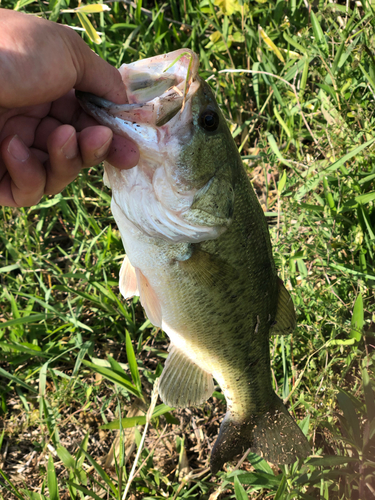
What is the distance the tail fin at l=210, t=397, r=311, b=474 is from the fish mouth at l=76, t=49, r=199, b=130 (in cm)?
173

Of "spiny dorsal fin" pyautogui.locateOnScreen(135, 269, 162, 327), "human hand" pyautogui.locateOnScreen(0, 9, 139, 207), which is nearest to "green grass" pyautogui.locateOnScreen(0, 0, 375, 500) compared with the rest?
"spiny dorsal fin" pyautogui.locateOnScreen(135, 269, 162, 327)

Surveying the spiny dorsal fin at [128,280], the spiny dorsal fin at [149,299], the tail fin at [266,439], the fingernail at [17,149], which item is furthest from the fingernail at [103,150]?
the tail fin at [266,439]

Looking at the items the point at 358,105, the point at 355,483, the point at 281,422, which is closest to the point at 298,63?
the point at 358,105

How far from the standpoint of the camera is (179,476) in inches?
113

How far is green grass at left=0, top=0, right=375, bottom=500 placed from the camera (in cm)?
271

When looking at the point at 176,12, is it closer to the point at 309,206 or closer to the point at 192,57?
the point at 309,206

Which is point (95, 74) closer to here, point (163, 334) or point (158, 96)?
point (158, 96)

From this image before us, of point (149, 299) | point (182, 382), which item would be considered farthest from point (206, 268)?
point (182, 382)

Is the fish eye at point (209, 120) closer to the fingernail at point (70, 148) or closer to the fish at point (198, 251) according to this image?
the fish at point (198, 251)

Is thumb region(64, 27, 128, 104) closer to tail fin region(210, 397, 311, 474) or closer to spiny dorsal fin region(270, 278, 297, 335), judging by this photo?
spiny dorsal fin region(270, 278, 297, 335)

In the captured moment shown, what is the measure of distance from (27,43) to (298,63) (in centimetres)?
245

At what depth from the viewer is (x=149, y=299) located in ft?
7.08

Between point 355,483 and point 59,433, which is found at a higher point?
point 355,483

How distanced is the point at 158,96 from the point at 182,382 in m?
1.56
